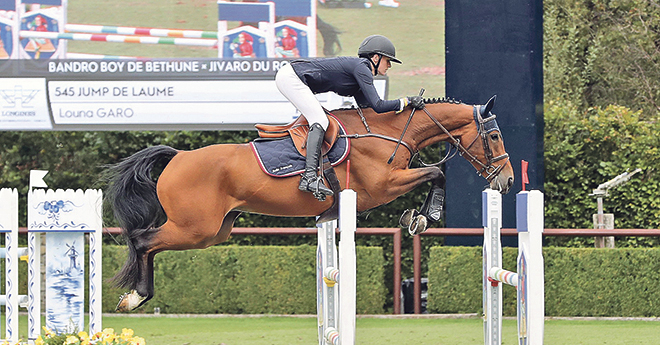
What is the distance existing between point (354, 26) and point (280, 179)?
3.59 metres

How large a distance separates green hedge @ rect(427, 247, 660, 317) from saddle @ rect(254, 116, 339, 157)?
10.8ft

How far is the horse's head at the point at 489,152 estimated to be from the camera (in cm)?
415

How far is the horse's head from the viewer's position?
415cm

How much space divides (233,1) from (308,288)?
2668 mm

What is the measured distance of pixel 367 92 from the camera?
397 centimetres

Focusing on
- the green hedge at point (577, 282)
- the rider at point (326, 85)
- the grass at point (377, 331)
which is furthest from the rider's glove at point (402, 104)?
the green hedge at point (577, 282)

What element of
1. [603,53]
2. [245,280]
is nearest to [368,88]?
[245,280]

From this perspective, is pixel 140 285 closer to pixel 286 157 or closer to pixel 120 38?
pixel 286 157

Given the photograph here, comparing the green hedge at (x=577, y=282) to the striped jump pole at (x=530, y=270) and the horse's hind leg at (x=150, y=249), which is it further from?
the horse's hind leg at (x=150, y=249)

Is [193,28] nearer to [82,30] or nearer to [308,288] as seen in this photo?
[82,30]

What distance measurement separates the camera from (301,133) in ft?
13.8

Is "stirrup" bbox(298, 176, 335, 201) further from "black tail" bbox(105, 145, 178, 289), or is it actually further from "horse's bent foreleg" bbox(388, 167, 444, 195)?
"black tail" bbox(105, 145, 178, 289)

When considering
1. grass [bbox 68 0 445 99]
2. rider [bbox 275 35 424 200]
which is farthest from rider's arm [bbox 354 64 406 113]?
grass [bbox 68 0 445 99]

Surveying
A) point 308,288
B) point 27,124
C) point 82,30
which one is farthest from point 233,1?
point 308,288
